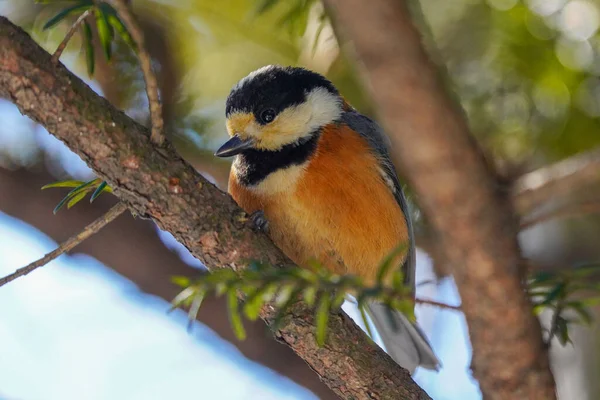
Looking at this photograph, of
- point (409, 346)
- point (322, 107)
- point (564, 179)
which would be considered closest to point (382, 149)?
point (322, 107)

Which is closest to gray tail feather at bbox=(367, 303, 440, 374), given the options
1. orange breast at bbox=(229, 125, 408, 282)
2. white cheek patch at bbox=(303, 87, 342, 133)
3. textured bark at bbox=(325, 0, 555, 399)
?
orange breast at bbox=(229, 125, 408, 282)

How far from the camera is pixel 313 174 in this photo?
266 cm

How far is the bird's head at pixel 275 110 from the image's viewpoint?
9.27 feet

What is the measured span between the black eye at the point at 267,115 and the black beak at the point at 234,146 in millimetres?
108

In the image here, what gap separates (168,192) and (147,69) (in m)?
0.32

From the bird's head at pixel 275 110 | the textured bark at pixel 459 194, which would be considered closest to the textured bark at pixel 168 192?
the textured bark at pixel 459 194

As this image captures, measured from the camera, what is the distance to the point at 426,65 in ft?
3.66

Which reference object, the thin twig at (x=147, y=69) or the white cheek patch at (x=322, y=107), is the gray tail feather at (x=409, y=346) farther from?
the thin twig at (x=147, y=69)

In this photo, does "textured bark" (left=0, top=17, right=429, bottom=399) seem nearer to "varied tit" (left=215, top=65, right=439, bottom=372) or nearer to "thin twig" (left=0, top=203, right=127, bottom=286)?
"thin twig" (left=0, top=203, right=127, bottom=286)

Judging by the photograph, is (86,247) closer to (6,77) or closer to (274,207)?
(274,207)

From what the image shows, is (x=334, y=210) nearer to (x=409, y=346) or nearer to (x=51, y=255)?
(x=409, y=346)

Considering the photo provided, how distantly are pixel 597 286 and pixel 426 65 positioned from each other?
0.53 meters

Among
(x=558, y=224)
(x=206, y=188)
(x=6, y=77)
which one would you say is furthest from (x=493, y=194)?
(x=558, y=224)

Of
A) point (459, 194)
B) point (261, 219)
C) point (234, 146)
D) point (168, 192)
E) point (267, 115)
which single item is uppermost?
point (267, 115)
